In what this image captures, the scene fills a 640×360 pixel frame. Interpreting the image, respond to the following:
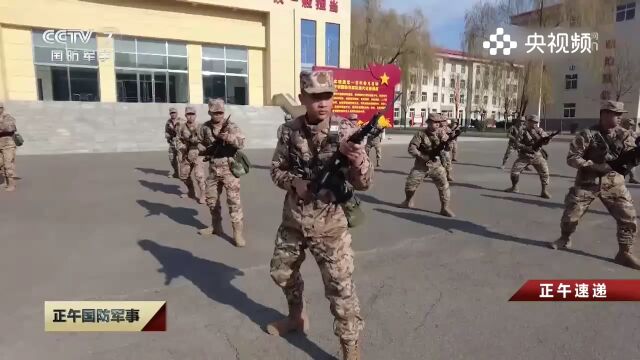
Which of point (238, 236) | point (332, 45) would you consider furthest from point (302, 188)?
point (332, 45)

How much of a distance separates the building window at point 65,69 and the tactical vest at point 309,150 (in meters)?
22.5

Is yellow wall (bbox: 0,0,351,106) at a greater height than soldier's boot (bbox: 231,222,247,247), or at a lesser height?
greater

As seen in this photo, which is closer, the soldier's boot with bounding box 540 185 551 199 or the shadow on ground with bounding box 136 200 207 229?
the shadow on ground with bounding box 136 200 207 229

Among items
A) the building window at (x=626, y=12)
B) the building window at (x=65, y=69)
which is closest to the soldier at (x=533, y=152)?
the building window at (x=65, y=69)

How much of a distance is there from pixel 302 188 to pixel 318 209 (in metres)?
0.22

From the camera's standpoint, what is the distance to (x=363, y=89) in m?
16.9

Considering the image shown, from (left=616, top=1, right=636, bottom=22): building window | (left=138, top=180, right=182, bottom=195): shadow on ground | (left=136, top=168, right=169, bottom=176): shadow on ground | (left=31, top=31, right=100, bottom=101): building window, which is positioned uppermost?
(left=616, top=1, right=636, bottom=22): building window

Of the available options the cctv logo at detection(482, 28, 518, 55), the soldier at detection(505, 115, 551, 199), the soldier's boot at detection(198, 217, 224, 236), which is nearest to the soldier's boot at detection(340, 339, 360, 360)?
the soldier's boot at detection(198, 217, 224, 236)

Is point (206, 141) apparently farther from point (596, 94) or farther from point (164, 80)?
point (596, 94)

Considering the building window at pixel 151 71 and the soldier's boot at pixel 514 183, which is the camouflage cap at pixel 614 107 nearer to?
the soldier's boot at pixel 514 183

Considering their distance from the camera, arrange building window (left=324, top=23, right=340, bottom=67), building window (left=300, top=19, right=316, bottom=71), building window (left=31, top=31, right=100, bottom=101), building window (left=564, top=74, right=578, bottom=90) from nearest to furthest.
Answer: building window (left=31, top=31, right=100, bottom=101)
building window (left=300, top=19, right=316, bottom=71)
building window (left=324, top=23, right=340, bottom=67)
building window (left=564, top=74, right=578, bottom=90)

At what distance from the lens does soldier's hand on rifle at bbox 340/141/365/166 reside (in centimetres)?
235

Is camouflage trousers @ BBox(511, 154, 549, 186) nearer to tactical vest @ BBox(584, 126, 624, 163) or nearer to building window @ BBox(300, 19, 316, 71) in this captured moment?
tactical vest @ BBox(584, 126, 624, 163)

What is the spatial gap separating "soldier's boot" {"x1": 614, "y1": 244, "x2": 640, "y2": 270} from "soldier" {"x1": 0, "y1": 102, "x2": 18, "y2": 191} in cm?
1031
